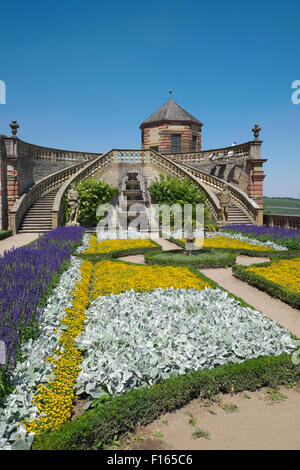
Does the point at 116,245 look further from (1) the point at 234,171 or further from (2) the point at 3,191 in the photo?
(1) the point at 234,171

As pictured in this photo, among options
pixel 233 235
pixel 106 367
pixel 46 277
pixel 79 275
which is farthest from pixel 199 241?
pixel 106 367

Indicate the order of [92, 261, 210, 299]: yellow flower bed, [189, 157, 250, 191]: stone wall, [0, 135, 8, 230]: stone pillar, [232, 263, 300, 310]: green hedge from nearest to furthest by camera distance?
[232, 263, 300, 310]: green hedge → [92, 261, 210, 299]: yellow flower bed → [0, 135, 8, 230]: stone pillar → [189, 157, 250, 191]: stone wall

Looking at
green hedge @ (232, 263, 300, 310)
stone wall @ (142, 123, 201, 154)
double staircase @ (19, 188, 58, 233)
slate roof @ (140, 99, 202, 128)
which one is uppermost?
slate roof @ (140, 99, 202, 128)

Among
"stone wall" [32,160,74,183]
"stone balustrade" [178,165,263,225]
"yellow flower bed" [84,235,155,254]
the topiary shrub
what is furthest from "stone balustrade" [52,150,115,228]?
"stone balustrade" [178,165,263,225]

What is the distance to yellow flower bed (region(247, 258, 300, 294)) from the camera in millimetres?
7965

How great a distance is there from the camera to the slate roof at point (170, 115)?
35.0 m

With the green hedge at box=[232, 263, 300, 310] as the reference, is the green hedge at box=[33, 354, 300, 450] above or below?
below

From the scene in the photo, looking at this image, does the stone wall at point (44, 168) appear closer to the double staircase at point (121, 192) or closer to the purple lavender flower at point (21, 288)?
the double staircase at point (121, 192)

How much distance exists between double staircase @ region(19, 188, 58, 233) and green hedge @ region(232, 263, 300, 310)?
1365 centimetres

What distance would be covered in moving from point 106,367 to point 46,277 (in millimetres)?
3301

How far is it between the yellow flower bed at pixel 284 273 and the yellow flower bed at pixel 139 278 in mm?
1972

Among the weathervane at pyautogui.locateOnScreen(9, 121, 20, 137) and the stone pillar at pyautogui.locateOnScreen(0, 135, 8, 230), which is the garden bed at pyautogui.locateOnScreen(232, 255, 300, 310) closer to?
the stone pillar at pyautogui.locateOnScreen(0, 135, 8, 230)
